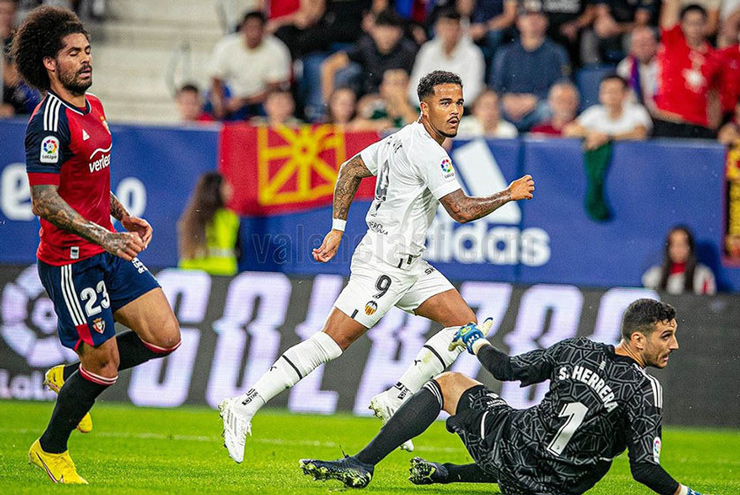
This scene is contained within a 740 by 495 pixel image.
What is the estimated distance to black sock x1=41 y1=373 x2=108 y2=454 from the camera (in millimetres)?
6773

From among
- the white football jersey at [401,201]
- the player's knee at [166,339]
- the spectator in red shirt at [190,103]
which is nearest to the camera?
the player's knee at [166,339]

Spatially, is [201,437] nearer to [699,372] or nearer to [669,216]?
[699,372]

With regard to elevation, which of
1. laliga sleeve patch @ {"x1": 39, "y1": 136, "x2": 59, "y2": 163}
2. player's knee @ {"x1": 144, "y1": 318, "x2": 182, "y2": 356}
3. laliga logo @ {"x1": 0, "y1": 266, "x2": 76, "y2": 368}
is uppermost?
laliga sleeve patch @ {"x1": 39, "y1": 136, "x2": 59, "y2": 163}

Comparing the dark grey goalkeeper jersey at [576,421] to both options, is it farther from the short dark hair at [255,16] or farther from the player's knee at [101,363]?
the short dark hair at [255,16]

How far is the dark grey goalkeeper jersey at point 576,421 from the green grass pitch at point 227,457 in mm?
942

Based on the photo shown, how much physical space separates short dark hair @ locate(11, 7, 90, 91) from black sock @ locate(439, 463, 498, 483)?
135 inches

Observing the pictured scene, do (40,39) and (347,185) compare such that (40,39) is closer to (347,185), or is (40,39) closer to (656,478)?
(347,185)

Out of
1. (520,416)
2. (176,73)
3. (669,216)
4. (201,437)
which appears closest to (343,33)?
(176,73)

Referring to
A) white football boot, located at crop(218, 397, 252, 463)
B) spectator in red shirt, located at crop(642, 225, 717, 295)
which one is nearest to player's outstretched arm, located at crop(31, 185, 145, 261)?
white football boot, located at crop(218, 397, 252, 463)

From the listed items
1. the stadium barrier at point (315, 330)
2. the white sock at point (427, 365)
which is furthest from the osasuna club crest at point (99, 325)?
the stadium barrier at point (315, 330)

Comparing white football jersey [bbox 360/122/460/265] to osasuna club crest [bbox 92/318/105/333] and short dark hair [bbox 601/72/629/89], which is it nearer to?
osasuna club crest [bbox 92/318/105/333]

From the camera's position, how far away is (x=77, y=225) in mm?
6465

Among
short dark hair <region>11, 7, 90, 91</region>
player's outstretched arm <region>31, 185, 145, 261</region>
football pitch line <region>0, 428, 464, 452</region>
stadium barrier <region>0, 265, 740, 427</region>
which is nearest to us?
player's outstretched arm <region>31, 185, 145, 261</region>

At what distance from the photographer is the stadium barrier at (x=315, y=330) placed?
11406 millimetres
